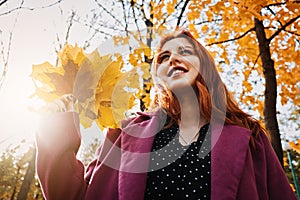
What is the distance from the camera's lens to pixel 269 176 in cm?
131

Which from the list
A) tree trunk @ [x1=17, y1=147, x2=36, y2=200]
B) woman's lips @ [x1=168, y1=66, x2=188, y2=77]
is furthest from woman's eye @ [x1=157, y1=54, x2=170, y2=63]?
tree trunk @ [x1=17, y1=147, x2=36, y2=200]

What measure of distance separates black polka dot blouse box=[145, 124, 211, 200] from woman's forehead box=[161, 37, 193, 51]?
53 centimetres

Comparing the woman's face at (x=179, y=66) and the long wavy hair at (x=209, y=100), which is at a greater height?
the woman's face at (x=179, y=66)

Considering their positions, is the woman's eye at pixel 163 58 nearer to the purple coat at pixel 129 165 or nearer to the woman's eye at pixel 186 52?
the woman's eye at pixel 186 52

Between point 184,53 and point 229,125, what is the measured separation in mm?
469

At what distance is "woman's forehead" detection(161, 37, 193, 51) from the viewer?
1633 millimetres

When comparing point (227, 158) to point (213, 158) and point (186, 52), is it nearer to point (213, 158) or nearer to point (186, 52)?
point (213, 158)

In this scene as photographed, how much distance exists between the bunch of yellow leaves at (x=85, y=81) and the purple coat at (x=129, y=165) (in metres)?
0.08

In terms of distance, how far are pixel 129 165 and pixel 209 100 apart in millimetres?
574

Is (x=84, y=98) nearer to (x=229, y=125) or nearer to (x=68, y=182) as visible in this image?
(x=68, y=182)

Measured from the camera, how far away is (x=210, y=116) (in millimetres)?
1499

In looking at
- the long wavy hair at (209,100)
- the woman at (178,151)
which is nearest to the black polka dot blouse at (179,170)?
the woman at (178,151)

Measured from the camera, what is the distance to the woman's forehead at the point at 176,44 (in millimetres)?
1633

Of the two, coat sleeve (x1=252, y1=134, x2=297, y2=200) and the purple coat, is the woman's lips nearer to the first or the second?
the purple coat
